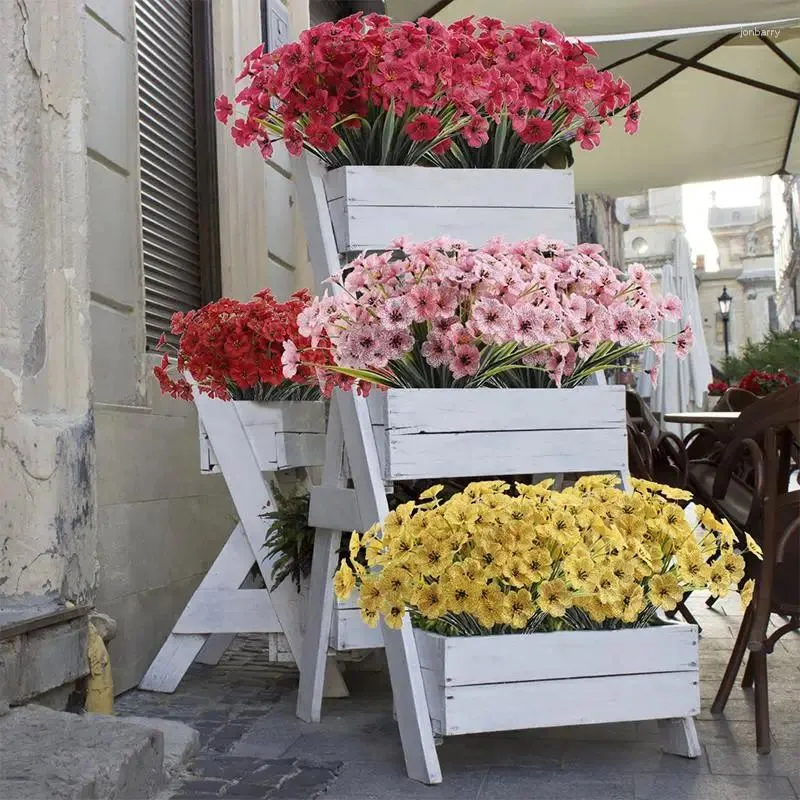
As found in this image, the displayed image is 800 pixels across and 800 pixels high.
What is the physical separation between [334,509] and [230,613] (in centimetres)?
83

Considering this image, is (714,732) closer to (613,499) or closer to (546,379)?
(613,499)

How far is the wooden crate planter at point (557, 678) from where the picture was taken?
270 cm

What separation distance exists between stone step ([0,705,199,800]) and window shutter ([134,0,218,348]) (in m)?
1.97

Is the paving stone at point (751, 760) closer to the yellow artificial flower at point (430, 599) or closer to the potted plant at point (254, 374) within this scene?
the yellow artificial flower at point (430, 599)

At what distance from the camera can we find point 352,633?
3.48 m

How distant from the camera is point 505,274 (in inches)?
113

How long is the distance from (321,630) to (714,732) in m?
1.18

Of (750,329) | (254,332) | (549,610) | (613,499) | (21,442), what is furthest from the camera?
(750,329)

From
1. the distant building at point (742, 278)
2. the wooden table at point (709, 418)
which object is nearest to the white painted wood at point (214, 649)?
the wooden table at point (709, 418)

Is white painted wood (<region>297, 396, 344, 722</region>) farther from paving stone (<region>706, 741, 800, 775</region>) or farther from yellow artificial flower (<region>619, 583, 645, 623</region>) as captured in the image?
paving stone (<region>706, 741, 800, 775</region>)

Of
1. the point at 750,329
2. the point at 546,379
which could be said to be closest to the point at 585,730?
the point at 546,379

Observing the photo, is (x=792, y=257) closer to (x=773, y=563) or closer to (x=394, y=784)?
(x=773, y=563)

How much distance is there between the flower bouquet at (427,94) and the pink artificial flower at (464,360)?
62cm

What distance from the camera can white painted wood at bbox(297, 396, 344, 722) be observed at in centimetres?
344
